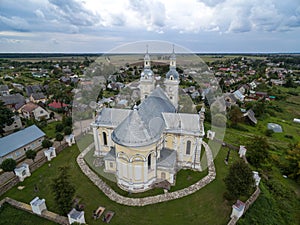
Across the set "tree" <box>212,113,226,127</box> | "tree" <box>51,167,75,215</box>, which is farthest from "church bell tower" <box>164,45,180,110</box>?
"tree" <box>51,167,75,215</box>

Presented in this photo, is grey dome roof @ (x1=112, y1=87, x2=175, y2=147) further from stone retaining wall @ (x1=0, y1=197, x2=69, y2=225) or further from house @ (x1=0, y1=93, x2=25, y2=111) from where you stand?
house @ (x1=0, y1=93, x2=25, y2=111)

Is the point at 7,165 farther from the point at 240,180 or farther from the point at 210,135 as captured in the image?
the point at 210,135

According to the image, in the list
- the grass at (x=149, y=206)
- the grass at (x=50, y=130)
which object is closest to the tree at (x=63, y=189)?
the grass at (x=149, y=206)

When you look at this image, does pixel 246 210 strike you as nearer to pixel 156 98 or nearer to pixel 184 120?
pixel 184 120

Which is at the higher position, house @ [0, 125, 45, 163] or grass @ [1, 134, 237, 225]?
house @ [0, 125, 45, 163]

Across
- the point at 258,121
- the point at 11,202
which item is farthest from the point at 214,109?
the point at 11,202
